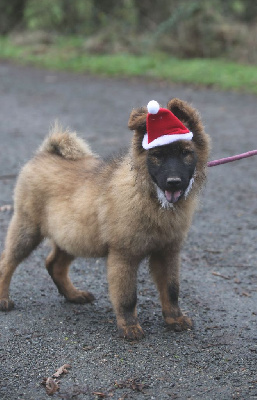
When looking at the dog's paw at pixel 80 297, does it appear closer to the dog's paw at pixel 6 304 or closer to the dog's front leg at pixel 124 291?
the dog's paw at pixel 6 304

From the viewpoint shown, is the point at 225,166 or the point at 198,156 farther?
the point at 225,166

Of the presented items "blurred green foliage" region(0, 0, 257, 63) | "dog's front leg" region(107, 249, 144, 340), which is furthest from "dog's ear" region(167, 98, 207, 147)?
"blurred green foliage" region(0, 0, 257, 63)

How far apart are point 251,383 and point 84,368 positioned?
104 cm

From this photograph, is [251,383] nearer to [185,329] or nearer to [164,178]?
[185,329]

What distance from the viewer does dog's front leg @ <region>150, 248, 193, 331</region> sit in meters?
4.81

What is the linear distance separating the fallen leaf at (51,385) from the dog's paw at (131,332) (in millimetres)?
786

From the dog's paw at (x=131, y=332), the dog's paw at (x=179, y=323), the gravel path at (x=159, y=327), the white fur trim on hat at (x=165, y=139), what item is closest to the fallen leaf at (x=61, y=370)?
the gravel path at (x=159, y=327)

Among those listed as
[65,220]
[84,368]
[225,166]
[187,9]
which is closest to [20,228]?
[65,220]

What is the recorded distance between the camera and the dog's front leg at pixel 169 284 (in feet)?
15.8

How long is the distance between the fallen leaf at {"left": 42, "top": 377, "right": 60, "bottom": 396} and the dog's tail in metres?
2.03

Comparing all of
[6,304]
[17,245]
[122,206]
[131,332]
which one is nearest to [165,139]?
[122,206]

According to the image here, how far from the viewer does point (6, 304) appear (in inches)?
203

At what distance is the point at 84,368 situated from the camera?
4.15m

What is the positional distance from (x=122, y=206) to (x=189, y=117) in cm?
77
